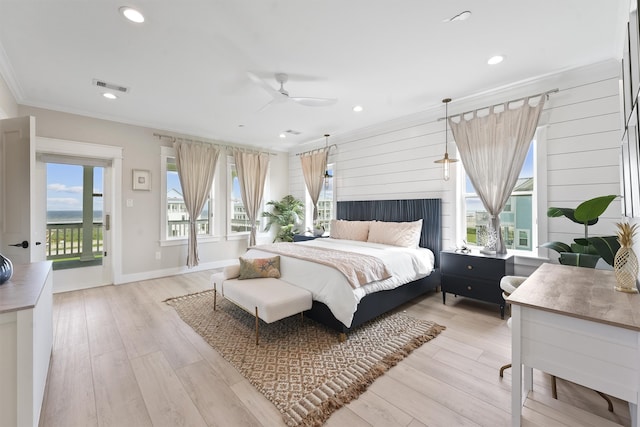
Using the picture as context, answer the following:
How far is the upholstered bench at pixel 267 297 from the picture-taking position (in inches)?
93.9

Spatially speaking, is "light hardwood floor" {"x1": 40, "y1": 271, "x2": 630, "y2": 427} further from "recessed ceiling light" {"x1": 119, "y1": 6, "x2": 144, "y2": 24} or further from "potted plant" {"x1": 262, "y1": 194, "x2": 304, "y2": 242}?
"potted plant" {"x1": 262, "y1": 194, "x2": 304, "y2": 242}

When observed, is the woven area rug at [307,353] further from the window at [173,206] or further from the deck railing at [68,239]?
the deck railing at [68,239]

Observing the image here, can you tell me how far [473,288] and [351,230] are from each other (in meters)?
1.96

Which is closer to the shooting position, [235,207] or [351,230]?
[351,230]

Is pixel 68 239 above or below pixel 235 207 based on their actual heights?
below

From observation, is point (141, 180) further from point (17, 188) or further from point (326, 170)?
point (326, 170)

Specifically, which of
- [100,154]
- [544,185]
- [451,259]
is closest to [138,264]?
[100,154]

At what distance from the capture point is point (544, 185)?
303 centimetres

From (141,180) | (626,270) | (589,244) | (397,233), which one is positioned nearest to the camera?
(626,270)

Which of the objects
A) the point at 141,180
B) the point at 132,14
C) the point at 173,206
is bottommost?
the point at 173,206

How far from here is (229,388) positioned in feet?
6.11

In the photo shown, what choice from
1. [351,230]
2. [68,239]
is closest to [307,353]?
[351,230]

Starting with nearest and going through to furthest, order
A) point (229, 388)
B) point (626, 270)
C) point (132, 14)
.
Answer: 1. point (626, 270)
2. point (229, 388)
3. point (132, 14)

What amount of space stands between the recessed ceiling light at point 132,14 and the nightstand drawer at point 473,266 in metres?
3.84
